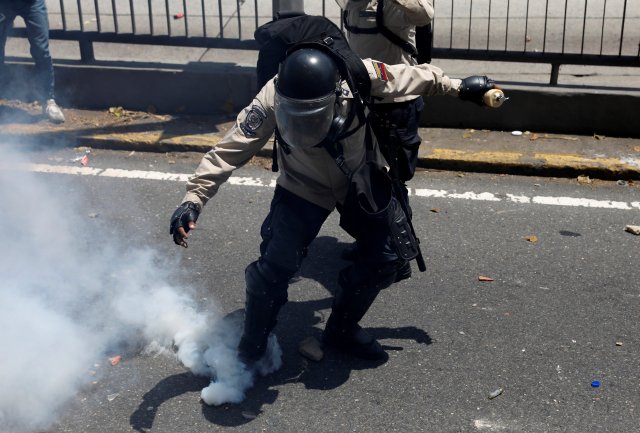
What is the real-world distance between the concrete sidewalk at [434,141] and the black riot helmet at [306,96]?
321cm

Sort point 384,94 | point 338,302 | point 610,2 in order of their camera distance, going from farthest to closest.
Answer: point 610,2, point 338,302, point 384,94

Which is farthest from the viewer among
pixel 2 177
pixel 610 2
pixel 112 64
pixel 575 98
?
pixel 610 2

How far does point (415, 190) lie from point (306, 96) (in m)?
2.97

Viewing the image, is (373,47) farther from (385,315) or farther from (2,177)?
(2,177)

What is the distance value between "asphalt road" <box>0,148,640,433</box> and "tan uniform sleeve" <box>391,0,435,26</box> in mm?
1486

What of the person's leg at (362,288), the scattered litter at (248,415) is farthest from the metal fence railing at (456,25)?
the scattered litter at (248,415)

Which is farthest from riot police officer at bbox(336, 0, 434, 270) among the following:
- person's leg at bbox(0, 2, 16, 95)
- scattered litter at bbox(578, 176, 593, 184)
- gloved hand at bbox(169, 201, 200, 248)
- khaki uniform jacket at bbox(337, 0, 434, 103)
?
person's leg at bbox(0, 2, 16, 95)

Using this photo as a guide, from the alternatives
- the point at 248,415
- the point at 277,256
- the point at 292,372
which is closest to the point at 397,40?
the point at 277,256

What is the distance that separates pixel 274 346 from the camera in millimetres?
4379

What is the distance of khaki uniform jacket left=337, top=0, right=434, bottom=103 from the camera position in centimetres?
454

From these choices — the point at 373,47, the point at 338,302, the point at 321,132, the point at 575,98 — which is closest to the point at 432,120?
the point at 575,98

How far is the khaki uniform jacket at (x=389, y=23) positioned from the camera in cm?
454

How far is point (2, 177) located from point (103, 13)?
4146 mm

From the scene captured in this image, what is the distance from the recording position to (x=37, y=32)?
7375mm
